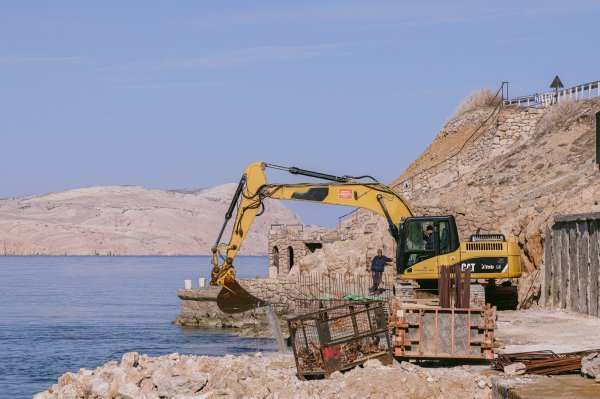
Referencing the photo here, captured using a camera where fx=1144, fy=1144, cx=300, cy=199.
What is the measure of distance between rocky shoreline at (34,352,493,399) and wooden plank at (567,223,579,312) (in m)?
9.27

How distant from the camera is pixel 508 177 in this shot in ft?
174

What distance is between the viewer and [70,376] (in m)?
23.6

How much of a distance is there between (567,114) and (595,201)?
82.4 ft

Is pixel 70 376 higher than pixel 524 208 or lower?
lower

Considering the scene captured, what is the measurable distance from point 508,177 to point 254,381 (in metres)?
35.2

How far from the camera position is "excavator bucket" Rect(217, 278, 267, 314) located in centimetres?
2909

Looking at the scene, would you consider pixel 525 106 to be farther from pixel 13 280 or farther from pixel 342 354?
pixel 13 280

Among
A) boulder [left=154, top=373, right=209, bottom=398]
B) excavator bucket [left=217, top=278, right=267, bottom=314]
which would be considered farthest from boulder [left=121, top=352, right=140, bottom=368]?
excavator bucket [left=217, top=278, right=267, bottom=314]

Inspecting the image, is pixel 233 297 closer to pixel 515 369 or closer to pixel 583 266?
pixel 583 266

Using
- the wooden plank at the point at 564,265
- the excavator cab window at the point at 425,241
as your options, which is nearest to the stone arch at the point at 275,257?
the wooden plank at the point at 564,265

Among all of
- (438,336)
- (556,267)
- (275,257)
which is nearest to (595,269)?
(556,267)

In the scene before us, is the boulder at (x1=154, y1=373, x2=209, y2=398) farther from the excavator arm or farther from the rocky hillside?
the rocky hillside

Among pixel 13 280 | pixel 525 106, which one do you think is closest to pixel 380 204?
pixel 525 106

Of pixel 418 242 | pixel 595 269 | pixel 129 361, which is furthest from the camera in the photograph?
pixel 418 242
